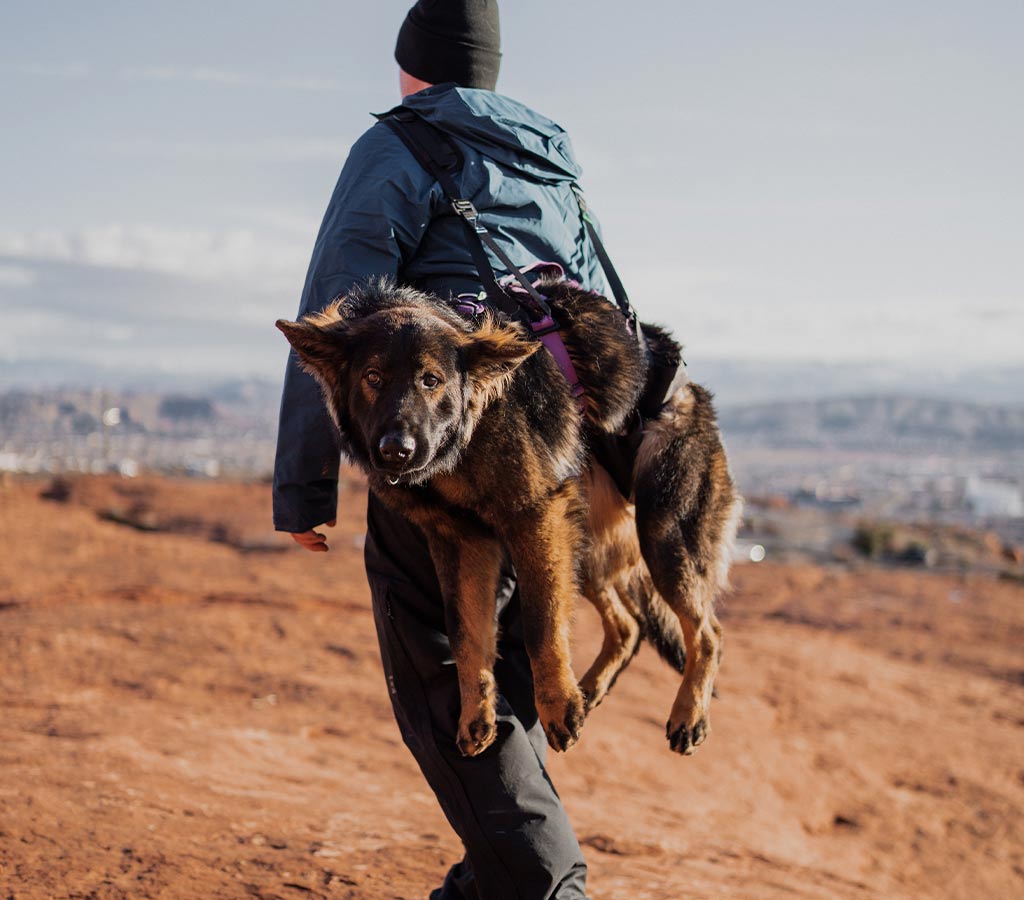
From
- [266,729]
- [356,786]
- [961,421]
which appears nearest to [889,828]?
[356,786]

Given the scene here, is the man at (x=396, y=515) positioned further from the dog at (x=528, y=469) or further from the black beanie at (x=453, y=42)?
the dog at (x=528, y=469)

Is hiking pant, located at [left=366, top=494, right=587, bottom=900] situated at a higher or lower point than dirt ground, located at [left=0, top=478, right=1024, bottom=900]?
higher

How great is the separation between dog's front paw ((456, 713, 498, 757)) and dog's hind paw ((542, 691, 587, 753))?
0.68 ft

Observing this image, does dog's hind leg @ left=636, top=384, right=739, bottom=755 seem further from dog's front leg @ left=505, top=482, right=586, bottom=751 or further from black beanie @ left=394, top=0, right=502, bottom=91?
black beanie @ left=394, top=0, right=502, bottom=91

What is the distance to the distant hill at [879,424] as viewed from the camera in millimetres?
154000

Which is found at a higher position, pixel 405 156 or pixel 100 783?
pixel 405 156

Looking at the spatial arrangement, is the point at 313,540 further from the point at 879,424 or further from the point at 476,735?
the point at 879,424

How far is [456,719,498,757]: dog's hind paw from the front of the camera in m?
3.42

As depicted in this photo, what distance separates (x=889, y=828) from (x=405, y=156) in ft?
23.0

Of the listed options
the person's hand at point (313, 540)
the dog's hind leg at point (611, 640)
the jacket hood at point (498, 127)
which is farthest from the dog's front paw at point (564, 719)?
the jacket hood at point (498, 127)

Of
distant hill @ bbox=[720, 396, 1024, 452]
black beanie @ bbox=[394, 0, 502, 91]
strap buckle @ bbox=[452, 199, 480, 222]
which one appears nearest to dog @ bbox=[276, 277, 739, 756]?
strap buckle @ bbox=[452, 199, 480, 222]

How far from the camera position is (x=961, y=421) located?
159500 mm

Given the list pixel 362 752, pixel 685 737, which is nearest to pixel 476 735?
pixel 685 737

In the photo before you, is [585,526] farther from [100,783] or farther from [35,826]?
[100,783]
